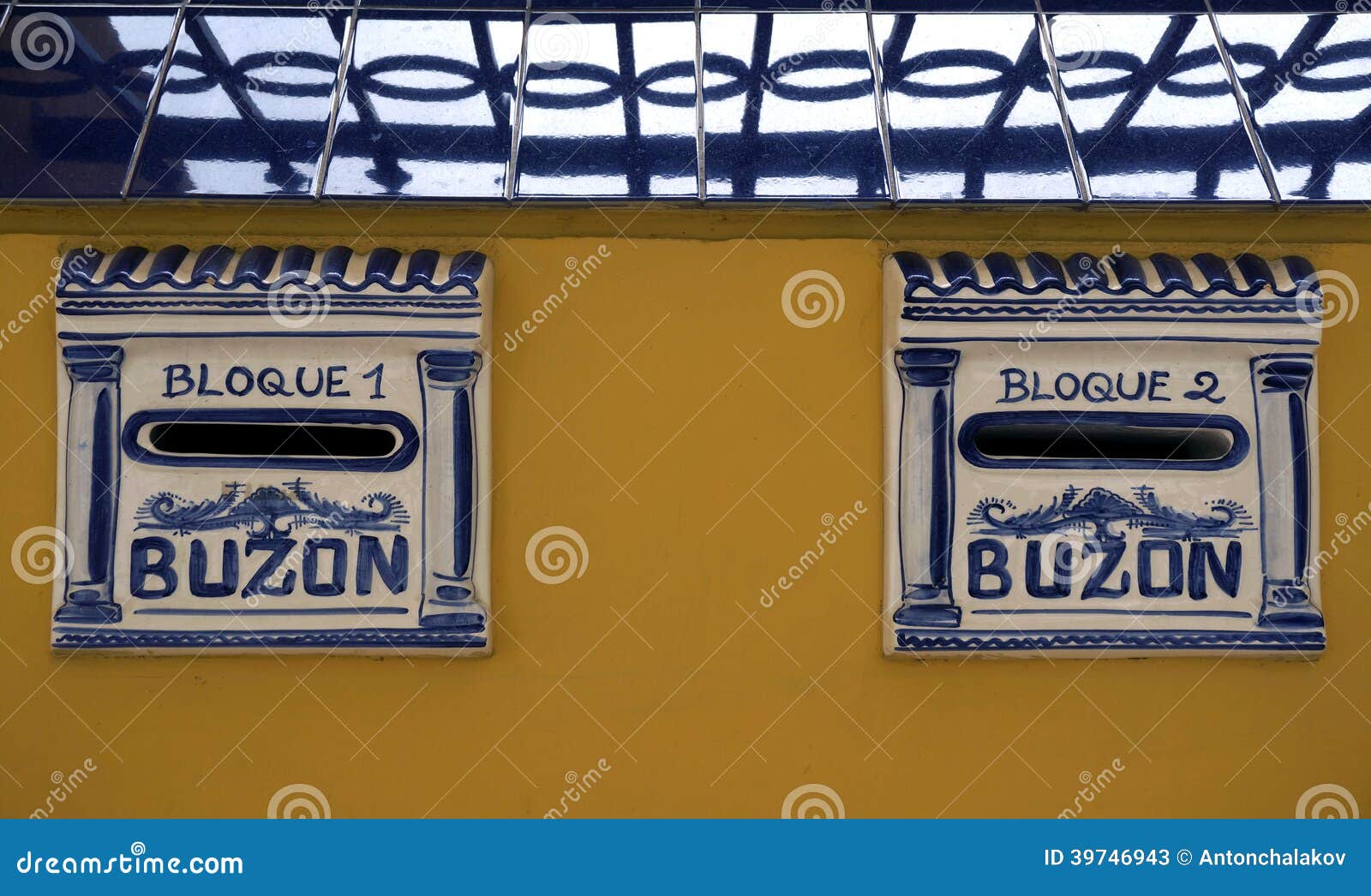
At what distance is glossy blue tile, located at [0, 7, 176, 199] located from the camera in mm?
2535

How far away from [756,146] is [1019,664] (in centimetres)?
123

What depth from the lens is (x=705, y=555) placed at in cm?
257

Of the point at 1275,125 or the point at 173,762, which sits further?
the point at 1275,125

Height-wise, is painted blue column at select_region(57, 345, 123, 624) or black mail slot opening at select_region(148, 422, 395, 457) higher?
black mail slot opening at select_region(148, 422, 395, 457)

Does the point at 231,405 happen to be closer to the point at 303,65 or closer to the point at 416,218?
the point at 416,218

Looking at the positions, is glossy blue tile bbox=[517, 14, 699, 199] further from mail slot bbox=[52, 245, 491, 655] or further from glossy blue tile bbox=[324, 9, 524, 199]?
mail slot bbox=[52, 245, 491, 655]

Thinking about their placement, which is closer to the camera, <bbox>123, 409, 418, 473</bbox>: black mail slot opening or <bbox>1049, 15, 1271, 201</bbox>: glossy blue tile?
<bbox>123, 409, 418, 473</bbox>: black mail slot opening

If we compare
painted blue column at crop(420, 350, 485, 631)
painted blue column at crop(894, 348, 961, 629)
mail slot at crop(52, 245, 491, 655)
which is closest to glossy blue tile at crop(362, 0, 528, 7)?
mail slot at crop(52, 245, 491, 655)

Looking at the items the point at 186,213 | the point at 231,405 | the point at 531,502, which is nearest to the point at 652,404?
the point at 531,502

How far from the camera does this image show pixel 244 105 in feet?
8.80

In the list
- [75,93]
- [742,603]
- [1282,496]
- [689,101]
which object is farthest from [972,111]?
[75,93]

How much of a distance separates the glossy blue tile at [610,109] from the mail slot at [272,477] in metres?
0.33

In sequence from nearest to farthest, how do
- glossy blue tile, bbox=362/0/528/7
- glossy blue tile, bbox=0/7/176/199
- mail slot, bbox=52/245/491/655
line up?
mail slot, bbox=52/245/491/655, glossy blue tile, bbox=0/7/176/199, glossy blue tile, bbox=362/0/528/7

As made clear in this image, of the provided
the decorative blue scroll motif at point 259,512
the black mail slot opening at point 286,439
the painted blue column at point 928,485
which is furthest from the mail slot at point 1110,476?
the decorative blue scroll motif at point 259,512
